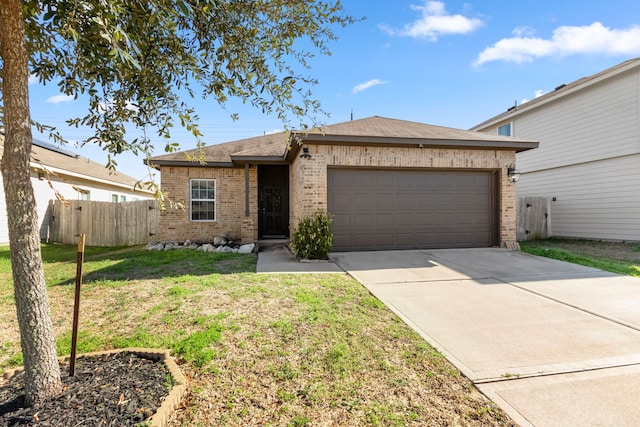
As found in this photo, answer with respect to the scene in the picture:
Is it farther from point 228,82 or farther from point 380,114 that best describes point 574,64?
point 228,82

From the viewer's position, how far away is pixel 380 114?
1184 cm

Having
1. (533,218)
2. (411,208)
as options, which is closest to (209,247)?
(411,208)

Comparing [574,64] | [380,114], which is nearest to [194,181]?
[380,114]

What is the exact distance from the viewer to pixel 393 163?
27.4 ft

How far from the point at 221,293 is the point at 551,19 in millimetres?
10808

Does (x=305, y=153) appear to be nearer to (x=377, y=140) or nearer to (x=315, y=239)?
(x=377, y=140)

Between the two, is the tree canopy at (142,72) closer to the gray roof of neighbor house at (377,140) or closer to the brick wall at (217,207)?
the gray roof of neighbor house at (377,140)

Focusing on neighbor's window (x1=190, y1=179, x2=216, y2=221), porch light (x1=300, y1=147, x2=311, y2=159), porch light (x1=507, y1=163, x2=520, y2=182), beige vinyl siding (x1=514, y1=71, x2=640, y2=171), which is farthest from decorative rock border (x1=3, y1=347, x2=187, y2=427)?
beige vinyl siding (x1=514, y1=71, x2=640, y2=171)

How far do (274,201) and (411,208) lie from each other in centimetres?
579

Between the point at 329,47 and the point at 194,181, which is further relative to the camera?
the point at 194,181

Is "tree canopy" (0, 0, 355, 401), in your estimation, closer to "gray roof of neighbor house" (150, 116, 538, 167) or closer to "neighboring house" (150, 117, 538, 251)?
"gray roof of neighbor house" (150, 116, 538, 167)

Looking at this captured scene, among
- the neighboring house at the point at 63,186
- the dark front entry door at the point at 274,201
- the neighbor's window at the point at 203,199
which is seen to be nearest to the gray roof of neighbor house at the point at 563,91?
the dark front entry door at the point at 274,201

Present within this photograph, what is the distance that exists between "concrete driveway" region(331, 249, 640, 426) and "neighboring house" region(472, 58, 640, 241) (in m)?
6.91

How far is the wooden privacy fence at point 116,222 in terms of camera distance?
38.6 feet
